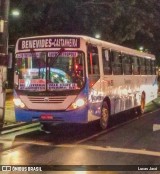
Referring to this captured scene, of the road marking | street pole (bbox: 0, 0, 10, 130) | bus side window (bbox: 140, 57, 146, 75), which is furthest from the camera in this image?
bus side window (bbox: 140, 57, 146, 75)

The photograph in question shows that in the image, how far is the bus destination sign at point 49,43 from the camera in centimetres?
1406

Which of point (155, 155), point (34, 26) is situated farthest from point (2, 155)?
point (34, 26)

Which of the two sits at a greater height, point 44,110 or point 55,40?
point 55,40

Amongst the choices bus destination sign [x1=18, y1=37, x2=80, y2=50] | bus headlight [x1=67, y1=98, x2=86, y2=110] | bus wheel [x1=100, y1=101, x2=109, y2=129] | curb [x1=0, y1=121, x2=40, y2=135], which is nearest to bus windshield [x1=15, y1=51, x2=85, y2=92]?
bus destination sign [x1=18, y1=37, x2=80, y2=50]

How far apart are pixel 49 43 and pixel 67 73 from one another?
3.40 ft

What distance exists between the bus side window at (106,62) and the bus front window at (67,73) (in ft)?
7.04

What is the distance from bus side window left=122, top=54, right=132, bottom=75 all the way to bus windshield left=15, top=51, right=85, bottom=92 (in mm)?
5249

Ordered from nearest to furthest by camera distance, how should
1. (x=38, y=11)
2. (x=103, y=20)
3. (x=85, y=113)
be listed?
(x=85, y=113), (x=38, y=11), (x=103, y=20)

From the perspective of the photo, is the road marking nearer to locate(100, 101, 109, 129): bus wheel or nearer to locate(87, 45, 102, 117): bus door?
locate(87, 45, 102, 117): bus door

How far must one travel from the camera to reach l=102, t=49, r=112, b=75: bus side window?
52.6 ft

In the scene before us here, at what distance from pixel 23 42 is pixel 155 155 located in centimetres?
566

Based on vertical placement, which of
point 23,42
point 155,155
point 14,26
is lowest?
point 155,155

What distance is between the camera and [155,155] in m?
11.0

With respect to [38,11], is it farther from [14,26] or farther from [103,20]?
[103,20]
